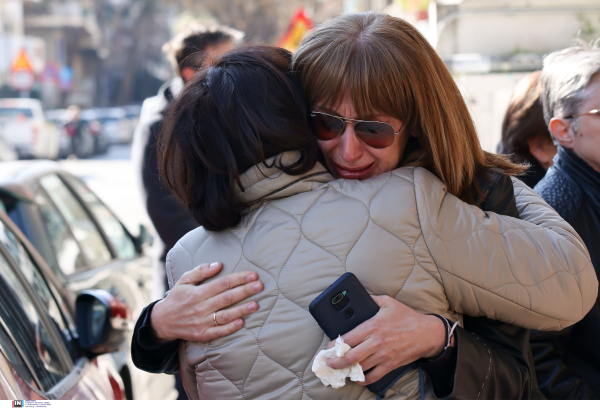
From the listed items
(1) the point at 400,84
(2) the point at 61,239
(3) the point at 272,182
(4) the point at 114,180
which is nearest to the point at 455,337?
(3) the point at 272,182

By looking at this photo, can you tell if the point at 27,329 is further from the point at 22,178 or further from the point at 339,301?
the point at 339,301

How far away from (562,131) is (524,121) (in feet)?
2.08

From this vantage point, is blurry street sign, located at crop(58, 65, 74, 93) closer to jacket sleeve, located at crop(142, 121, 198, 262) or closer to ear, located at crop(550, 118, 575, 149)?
jacket sleeve, located at crop(142, 121, 198, 262)

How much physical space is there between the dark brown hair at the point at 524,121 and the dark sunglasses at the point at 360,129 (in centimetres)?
132

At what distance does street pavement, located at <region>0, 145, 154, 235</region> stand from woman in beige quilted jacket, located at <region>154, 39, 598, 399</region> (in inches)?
72.9

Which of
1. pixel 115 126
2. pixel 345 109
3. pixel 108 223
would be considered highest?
pixel 345 109

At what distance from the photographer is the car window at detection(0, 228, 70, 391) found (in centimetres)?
208

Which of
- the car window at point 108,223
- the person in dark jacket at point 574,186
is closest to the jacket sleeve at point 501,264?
the person in dark jacket at point 574,186

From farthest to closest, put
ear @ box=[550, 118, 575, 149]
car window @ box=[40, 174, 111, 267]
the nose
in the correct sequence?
car window @ box=[40, 174, 111, 267]
ear @ box=[550, 118, 575, 149]
the nose

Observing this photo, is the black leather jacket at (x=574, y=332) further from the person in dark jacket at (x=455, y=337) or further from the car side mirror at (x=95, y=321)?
the car side mirror at (x=95, y=321)

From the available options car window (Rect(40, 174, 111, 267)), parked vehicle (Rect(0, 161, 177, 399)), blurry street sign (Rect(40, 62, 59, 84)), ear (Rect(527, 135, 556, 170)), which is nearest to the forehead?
ear (Rect(527, 135, 556, 170))

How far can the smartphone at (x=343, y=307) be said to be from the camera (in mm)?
1415

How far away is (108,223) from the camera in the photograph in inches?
160

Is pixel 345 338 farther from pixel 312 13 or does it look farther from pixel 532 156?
pixel 312 13
